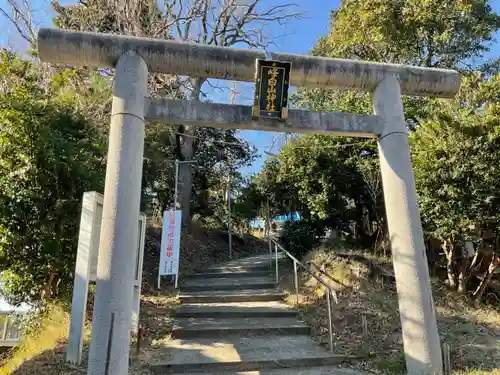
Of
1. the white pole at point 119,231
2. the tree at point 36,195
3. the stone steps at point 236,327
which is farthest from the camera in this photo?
the stone steps at point 236,327

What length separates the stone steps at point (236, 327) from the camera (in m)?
5.46

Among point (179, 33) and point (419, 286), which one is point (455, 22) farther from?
point (419, 286)

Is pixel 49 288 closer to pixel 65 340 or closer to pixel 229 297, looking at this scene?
pixel 65 340

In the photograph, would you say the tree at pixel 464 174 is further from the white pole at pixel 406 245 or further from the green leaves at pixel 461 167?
the white pole at pixel 406 245

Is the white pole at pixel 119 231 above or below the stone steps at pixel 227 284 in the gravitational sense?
above

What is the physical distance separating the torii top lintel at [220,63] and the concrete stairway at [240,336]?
3581mm

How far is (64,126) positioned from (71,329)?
3.27 metres

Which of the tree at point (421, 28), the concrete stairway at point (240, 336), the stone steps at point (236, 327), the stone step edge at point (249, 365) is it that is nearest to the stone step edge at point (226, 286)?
the concrete stairway at point (240, 336)

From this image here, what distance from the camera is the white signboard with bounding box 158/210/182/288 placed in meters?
7.59

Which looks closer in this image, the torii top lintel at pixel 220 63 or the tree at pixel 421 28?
the torii top lintel at pixel 220 63

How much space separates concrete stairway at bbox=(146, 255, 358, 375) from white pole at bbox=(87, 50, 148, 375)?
0.91m

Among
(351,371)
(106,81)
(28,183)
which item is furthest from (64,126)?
(351,371)

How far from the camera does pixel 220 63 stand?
4703 mm

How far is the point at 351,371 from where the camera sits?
4.48 m
